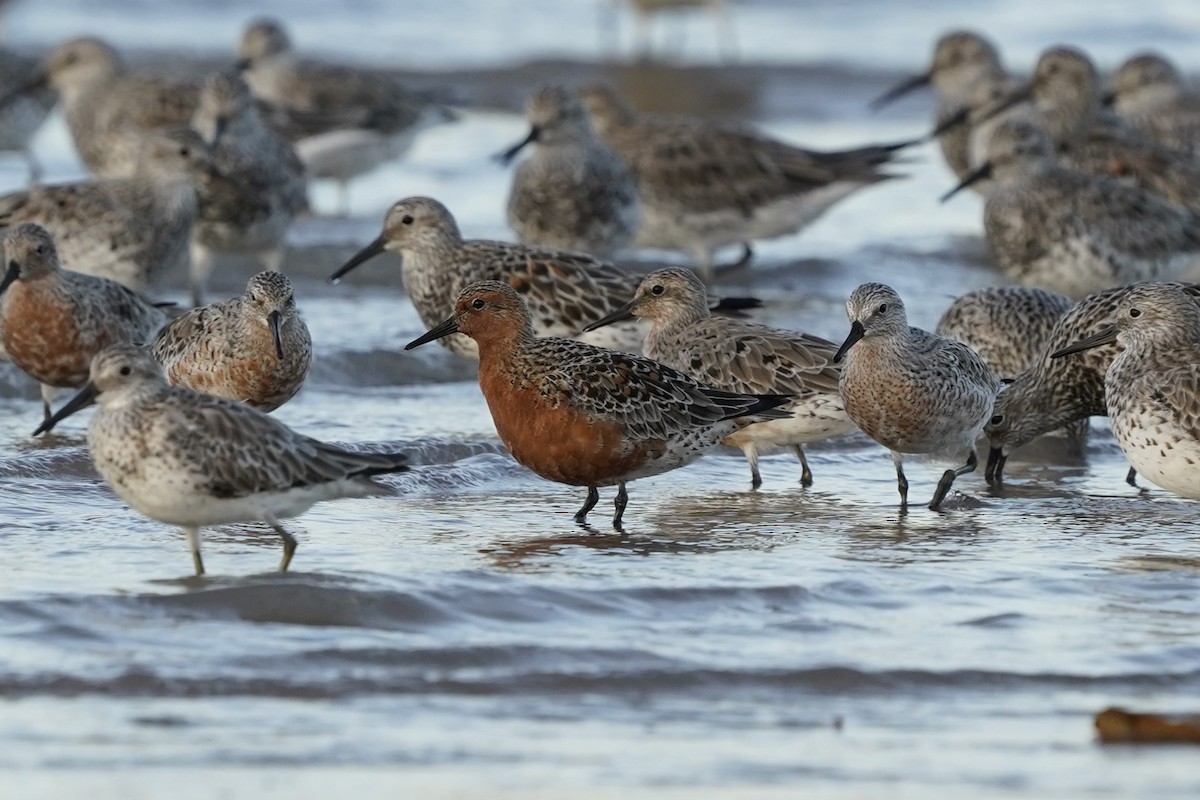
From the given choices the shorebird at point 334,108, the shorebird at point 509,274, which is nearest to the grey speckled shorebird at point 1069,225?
the shorebird at point 509,274

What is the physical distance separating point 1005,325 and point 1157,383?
7.43 feet

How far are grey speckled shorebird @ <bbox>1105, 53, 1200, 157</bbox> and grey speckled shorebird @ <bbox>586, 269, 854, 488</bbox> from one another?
9.95m

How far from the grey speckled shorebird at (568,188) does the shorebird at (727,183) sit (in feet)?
2.41

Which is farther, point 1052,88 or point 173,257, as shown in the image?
point 1052,88

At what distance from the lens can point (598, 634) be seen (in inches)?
273

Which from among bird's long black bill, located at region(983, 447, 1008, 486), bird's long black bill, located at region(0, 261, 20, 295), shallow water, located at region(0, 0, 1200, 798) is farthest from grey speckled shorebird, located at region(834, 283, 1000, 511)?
bird's long black bill, located at region(0, 261, 20, 295)

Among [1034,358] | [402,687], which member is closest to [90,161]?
[1034,358]

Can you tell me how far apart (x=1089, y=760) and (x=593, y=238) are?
349 inches

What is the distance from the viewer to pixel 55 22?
30.0 metres

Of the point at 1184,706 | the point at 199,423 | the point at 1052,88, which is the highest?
the point at 1052,88

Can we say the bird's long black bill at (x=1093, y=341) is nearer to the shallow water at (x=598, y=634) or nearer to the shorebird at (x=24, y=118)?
the shallow water at (x=598, y=634)

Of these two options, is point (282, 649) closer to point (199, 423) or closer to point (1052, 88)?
point (199, 423)

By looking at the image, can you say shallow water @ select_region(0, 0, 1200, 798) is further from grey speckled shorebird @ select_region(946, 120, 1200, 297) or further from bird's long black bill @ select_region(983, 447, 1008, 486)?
grey speckled shorebird @ select_region(946, 120, 1200, 297)

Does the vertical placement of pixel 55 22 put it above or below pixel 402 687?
above
